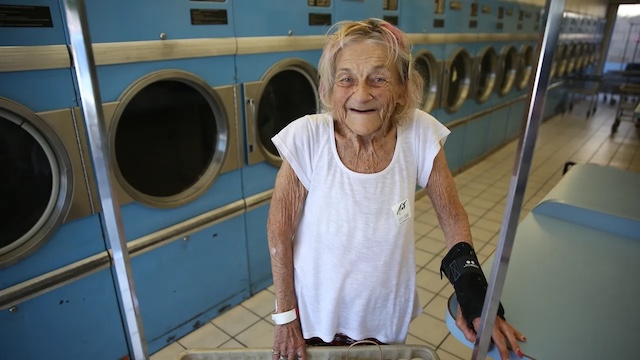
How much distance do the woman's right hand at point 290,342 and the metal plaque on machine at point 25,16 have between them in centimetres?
152

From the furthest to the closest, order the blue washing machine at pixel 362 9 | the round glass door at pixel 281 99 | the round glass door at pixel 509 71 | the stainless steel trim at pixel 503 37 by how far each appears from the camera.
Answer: the round glass door at pixel 509 71
the stainless steel trim at pixel 503 37
the blue washing machine at pixel 362 9
the round glass door at pixel 281 99

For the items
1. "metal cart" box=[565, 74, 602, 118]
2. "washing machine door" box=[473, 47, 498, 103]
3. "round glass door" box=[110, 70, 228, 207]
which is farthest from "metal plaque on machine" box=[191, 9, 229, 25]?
"metal cart" box=[565, 74, 602, 118]

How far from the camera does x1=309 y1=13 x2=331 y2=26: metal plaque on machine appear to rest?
2799 mm

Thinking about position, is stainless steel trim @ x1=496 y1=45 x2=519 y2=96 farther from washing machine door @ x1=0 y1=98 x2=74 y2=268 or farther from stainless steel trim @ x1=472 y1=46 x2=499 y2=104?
washing machine door @ x1=0 y1=98 x2=74 y2=268

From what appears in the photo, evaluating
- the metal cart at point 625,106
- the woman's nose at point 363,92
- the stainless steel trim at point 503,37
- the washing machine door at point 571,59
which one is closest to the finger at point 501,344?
the woman's nose at point 363,92

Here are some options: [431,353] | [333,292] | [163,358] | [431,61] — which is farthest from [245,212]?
[431,61]

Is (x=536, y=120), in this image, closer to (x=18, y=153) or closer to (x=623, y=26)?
(x=18, y=153)

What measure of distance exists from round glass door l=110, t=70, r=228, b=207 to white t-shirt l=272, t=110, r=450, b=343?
3.86 feet

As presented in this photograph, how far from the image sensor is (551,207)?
2141 millimetres

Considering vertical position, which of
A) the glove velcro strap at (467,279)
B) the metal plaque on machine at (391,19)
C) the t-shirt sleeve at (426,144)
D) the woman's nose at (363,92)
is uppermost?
the metal plaque on machine at (391,19)

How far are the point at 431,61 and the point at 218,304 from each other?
3.28 metres

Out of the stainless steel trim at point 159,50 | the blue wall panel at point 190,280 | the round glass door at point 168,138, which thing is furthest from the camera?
the blue wall panel at point 190,280

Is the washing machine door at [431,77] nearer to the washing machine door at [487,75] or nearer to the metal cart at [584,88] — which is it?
the washing machine door at [487,75]

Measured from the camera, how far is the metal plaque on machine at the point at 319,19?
9.18 ft
